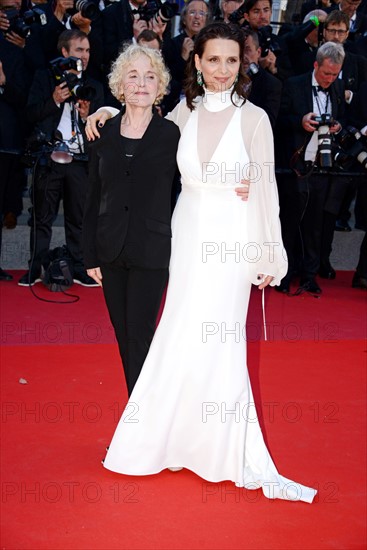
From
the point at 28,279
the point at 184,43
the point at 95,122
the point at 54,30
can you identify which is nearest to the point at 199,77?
the point at 95,122

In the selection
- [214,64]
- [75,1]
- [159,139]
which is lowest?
[159,139]

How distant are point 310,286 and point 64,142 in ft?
7.16

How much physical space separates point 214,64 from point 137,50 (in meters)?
0.29

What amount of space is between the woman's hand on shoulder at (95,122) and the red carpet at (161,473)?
1.26m

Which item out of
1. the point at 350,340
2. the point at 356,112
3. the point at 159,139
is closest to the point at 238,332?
the point at 159,139

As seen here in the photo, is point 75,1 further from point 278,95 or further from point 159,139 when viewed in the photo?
point 159,139

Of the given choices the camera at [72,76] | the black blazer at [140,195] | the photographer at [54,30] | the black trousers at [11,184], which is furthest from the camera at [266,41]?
the black blazer at [140,195]

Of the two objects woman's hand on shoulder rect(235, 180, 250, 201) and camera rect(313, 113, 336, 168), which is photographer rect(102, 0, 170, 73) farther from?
woman's hand on shoulder rect(235, 180, 250, 201)

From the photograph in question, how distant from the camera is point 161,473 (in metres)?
3.32

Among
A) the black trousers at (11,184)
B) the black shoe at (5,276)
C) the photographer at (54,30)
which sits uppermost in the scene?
the photographer at (54,30)

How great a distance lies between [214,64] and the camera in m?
3.09

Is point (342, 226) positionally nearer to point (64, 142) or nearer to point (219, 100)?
point (64, 142)

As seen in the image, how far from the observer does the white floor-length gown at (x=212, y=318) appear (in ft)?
10.3

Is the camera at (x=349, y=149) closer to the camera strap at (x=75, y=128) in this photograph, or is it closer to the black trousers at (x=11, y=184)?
the camera strap at (x=75, y=128)
